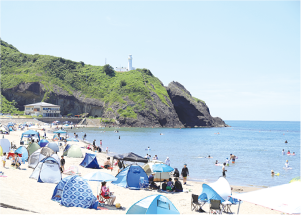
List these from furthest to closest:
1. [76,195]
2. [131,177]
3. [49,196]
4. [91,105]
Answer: [91,105] → [131,177] → [49,196] → [76,195]

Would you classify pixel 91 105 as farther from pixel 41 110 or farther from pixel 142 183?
pixel 142 183

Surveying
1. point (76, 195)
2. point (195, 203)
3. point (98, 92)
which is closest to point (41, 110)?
point (98, 92)

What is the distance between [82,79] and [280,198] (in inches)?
5208

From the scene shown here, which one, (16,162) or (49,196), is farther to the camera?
(16,162)

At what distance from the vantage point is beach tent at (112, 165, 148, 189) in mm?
17469

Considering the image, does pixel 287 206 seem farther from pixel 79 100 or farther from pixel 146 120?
pixel 79 100

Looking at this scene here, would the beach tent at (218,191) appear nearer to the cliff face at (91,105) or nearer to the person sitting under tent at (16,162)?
the person sitting under tent at (16,162)

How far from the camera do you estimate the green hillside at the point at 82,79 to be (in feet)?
382

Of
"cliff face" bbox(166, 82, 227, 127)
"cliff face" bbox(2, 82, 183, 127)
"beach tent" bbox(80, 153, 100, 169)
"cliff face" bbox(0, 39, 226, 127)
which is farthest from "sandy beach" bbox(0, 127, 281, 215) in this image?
"cliff face" bbox(166, 82, 227, 127)

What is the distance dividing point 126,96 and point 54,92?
105 ft

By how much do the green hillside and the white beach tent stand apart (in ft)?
336

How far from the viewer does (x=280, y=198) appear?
30.1 ft

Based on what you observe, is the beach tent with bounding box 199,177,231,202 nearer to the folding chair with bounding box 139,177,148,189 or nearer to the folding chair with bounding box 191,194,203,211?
the folding chair with bounding box 191,194,203,211

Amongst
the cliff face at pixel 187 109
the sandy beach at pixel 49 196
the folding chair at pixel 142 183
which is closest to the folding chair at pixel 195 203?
the sandy beach at pixel 49 196
